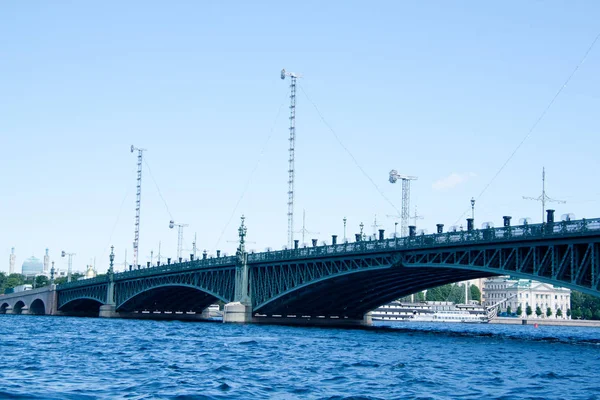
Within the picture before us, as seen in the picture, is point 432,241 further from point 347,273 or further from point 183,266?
point 183,266

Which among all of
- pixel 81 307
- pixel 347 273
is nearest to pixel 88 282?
pixel 81 307

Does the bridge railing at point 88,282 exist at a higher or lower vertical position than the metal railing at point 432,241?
lower

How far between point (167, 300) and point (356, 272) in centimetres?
7269

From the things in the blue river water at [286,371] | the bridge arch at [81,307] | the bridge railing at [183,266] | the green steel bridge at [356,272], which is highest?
the bridge railing at [183,266]

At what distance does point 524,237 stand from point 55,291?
5431 inches

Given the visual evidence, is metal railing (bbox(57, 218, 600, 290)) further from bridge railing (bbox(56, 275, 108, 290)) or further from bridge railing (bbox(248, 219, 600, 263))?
bridge railing (bbox(56, 275, 108, 290))

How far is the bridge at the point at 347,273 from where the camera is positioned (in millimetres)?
69750

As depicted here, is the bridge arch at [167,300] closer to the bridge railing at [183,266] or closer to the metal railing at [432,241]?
the bridge railing at [183,266]

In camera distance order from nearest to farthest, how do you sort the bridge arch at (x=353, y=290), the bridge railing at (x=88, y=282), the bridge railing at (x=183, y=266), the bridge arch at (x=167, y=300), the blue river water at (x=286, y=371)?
the blue river water at (x=286, y=371) < the bridge arch at (x=353, y=290) < the bridge railing at (x=183, y=266) < the bridge arch at (x=167, y=300) < the bridge railing at (x=88, y=282)

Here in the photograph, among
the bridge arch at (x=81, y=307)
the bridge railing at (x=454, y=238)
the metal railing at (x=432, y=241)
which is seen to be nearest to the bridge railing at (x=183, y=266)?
the metal railing at (x=432, y=241)

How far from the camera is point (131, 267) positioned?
18275cm

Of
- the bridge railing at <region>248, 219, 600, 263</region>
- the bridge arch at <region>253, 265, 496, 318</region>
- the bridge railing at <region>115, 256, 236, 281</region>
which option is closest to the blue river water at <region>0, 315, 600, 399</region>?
the bridge railing at <region>248, 219, 600, 263</region>

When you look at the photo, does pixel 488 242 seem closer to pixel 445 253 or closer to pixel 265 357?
pixel 445 253

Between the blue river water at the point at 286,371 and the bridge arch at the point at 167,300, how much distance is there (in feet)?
260
